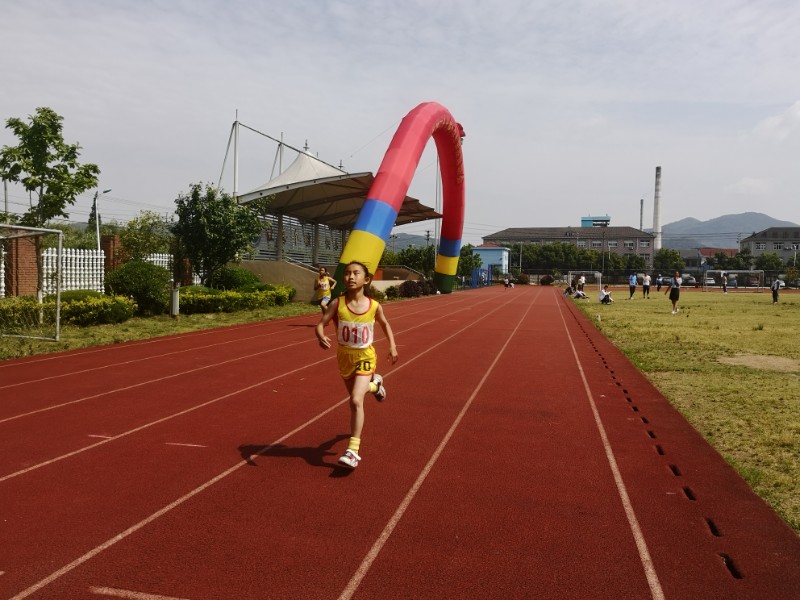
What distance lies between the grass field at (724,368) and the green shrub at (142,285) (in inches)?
31.5

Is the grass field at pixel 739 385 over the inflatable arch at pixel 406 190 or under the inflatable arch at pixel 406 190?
under

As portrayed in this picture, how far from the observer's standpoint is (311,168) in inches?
1348

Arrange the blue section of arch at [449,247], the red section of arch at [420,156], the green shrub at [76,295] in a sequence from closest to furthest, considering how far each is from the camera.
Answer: the red section of arch at [420,156] → the green shrub at [76,295] → the blue section of arch at [449,247]

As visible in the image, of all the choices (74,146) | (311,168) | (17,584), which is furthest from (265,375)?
(311,168)

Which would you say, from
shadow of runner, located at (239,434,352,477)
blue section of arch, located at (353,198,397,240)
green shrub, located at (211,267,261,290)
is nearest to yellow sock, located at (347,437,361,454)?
shadow of runner, located at (239,434,352,477)

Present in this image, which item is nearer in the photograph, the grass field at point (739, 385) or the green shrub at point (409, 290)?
the grass field at point (739, 385)

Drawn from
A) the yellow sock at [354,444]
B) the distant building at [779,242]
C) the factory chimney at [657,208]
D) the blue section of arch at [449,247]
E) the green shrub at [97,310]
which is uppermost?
the factory chimney at [657,208]

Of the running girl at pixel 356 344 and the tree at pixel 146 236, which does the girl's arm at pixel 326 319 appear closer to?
the running girl at pixel 356 344

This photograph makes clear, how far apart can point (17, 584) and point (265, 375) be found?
20.1 ft

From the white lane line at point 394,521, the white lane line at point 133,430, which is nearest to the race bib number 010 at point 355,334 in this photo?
the white lane line at point 394,521

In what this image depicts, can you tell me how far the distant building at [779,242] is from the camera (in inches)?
4855

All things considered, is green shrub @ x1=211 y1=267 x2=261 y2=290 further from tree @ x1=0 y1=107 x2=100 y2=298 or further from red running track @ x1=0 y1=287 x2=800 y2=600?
red running track @ x1=0 y1=287 x2=800 y2=600

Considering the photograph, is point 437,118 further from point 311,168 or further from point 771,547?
point 311,168

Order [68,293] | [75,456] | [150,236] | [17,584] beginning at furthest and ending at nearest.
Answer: [150,236] → [68,293] → [75,456] → [17,584]
